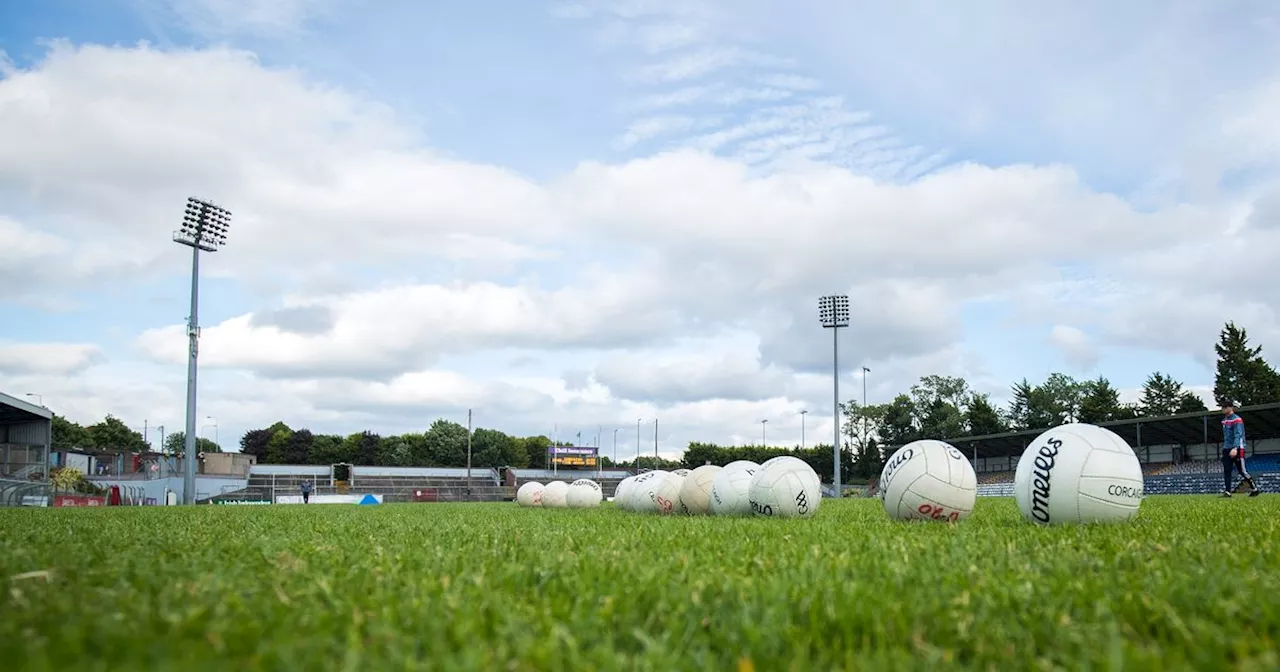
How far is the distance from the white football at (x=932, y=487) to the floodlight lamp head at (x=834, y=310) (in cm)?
3740

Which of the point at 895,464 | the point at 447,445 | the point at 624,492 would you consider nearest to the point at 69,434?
the point at 447,445

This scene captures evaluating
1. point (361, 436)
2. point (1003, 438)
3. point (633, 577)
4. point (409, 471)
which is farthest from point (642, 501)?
point (361, 436)

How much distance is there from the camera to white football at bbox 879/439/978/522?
31.5 feet

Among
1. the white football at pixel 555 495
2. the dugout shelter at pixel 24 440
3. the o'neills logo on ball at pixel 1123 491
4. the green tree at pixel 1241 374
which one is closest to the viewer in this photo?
the o'neills logo on ball at pixel 1123 491

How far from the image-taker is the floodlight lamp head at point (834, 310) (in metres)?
49.1

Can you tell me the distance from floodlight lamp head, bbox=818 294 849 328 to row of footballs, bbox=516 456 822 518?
32248mm

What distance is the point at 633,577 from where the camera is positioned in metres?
4.45

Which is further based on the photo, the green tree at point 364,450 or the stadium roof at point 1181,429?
the green tree at point 364,450

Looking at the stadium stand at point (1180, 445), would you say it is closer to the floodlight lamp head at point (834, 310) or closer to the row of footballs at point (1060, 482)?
the floodlight lamp head at point (834, 310)

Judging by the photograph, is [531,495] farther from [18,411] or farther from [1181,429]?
[1181,429]

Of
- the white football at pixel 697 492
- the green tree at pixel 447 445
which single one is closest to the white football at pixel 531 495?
the white football at pixel 697 492

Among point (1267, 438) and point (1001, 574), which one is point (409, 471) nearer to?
point (1267, 438)

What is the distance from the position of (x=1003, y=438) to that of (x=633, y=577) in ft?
219

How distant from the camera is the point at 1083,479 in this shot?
8391 millimetres
